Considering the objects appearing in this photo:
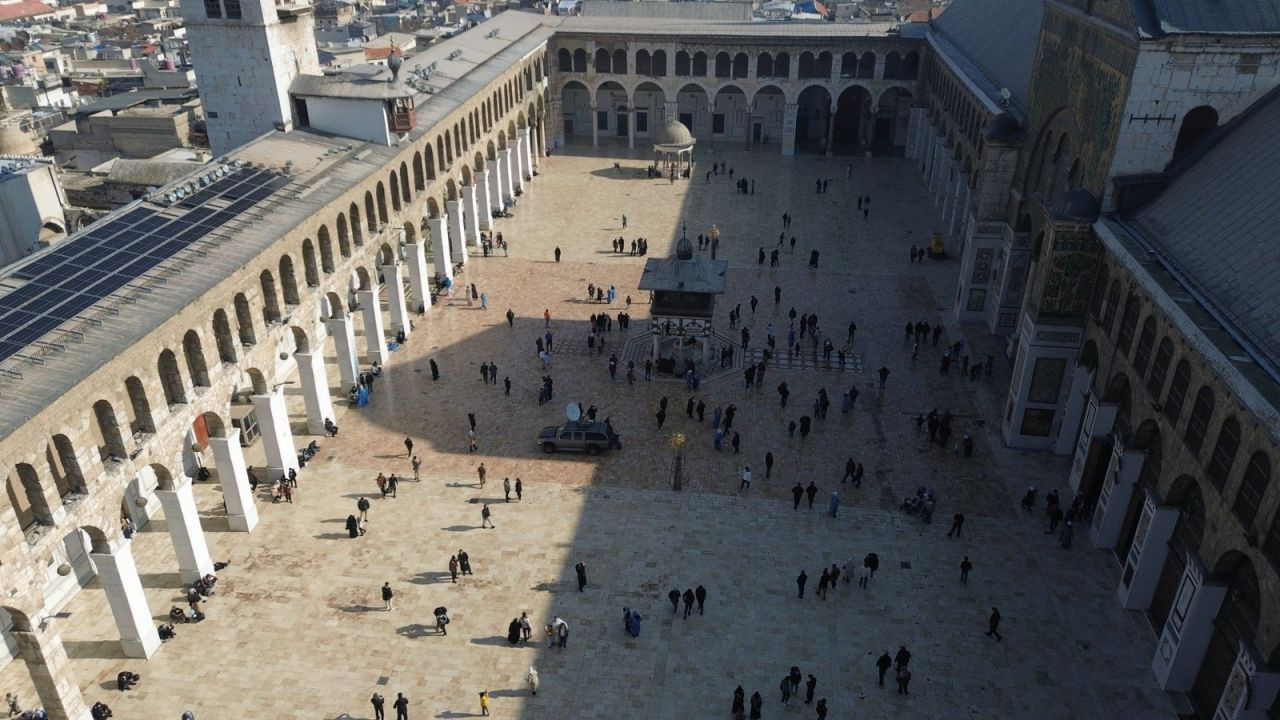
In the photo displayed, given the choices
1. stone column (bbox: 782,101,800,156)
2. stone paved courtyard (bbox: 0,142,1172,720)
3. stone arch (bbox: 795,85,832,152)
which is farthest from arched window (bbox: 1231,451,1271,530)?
stone arch (bbox: 795,85,832,152)

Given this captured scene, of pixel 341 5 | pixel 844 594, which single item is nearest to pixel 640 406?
pixel 844 594

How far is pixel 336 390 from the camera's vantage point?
3975 cm

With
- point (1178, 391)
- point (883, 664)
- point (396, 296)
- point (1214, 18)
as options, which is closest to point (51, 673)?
point (883, 664)

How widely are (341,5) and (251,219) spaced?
99.4 meters

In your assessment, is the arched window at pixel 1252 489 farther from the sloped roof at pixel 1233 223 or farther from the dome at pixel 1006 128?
the dome at pixel 1006 128

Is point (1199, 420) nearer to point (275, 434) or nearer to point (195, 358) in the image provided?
point (275, 434)

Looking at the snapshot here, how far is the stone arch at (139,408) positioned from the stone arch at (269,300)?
280 inches

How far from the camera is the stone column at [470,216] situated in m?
53.9

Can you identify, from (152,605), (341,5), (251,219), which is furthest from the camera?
(341,5)

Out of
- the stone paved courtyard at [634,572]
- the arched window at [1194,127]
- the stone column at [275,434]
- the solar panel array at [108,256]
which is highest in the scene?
the arched window at [1194,127]

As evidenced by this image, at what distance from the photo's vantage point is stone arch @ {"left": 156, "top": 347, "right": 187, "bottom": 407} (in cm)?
2730

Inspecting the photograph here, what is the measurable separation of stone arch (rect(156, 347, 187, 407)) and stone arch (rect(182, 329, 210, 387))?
50 centimetres

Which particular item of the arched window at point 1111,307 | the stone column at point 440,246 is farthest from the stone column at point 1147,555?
the stone column at point 440,246

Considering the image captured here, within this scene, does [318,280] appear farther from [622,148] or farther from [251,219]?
[622,148]
